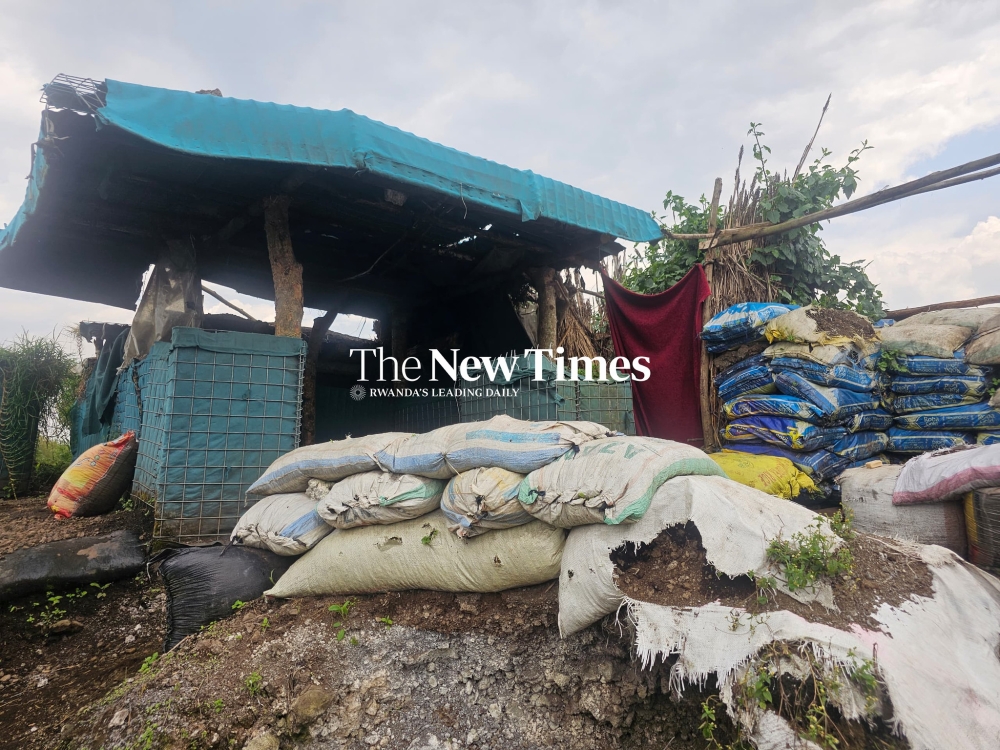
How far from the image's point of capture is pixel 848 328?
12.0ft

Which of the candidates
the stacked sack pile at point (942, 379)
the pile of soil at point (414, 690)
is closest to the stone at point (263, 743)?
the pile of soil at point (414, 690)

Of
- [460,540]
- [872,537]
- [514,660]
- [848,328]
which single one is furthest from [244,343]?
[848,328]

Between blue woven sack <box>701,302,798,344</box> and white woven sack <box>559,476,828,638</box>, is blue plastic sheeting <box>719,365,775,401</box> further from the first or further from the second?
white woven sack <box>559,476,828,638</box>

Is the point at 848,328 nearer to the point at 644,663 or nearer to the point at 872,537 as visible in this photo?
the point at 872,537

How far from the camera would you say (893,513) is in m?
2.57

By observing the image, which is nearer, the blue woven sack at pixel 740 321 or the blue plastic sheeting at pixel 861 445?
the blue plastic sheeting at pixel 861 445

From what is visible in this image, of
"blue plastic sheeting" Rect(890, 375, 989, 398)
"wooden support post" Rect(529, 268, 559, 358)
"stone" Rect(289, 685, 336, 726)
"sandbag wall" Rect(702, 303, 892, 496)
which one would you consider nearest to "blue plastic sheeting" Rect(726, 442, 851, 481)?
"sandbag wall" Rect(702, 303, 892, 496)

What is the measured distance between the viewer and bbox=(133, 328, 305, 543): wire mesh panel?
324 centimetres

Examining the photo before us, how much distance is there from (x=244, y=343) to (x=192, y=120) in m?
1.32

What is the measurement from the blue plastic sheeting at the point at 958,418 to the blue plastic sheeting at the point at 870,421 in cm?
13

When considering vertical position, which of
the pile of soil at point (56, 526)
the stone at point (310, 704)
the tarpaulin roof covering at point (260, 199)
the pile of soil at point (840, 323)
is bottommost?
the stone at point (310, 704)

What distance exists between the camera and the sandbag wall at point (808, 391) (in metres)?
3.38

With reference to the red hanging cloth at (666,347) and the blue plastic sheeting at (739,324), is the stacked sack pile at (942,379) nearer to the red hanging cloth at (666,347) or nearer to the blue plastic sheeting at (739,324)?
the blue plastic sheeting at (739,324)

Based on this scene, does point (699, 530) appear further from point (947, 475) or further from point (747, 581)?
point (947, 475)
